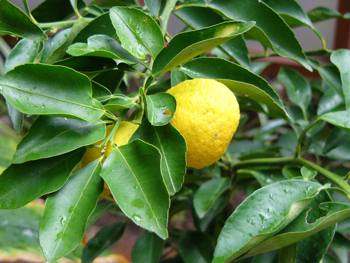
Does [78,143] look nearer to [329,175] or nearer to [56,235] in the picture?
[56,235]

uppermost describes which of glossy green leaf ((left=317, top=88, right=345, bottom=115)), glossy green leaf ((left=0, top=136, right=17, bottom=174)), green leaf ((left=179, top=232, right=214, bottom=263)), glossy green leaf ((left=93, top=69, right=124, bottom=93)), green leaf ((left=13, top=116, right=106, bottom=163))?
glossy green leaf ((left=93, top=69, right=124, bottom=93))

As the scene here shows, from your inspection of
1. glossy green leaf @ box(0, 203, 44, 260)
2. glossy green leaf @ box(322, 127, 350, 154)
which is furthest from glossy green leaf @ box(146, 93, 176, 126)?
glossy green leaf @ box(0, 203, 44, 260)

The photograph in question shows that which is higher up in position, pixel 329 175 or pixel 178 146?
pixel 178 146

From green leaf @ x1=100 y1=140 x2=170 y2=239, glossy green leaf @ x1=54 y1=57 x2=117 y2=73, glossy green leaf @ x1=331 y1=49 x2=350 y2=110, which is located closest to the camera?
green leaf @ x1=100 y1=140 x2=170 y2=239

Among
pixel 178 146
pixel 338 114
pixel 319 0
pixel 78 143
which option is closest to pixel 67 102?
pixel 78 143

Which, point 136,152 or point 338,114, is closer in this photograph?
point 136,152

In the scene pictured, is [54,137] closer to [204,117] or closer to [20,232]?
[204,117]

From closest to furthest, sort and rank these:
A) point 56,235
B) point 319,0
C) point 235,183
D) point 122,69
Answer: point 56,235
point 122,69
point 235,183
point 319,0

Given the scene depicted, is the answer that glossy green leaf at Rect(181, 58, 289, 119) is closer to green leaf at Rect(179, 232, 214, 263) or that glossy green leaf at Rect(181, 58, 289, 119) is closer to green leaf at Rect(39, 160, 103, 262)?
green leaf at Rect(39, 160, 103, 262)
